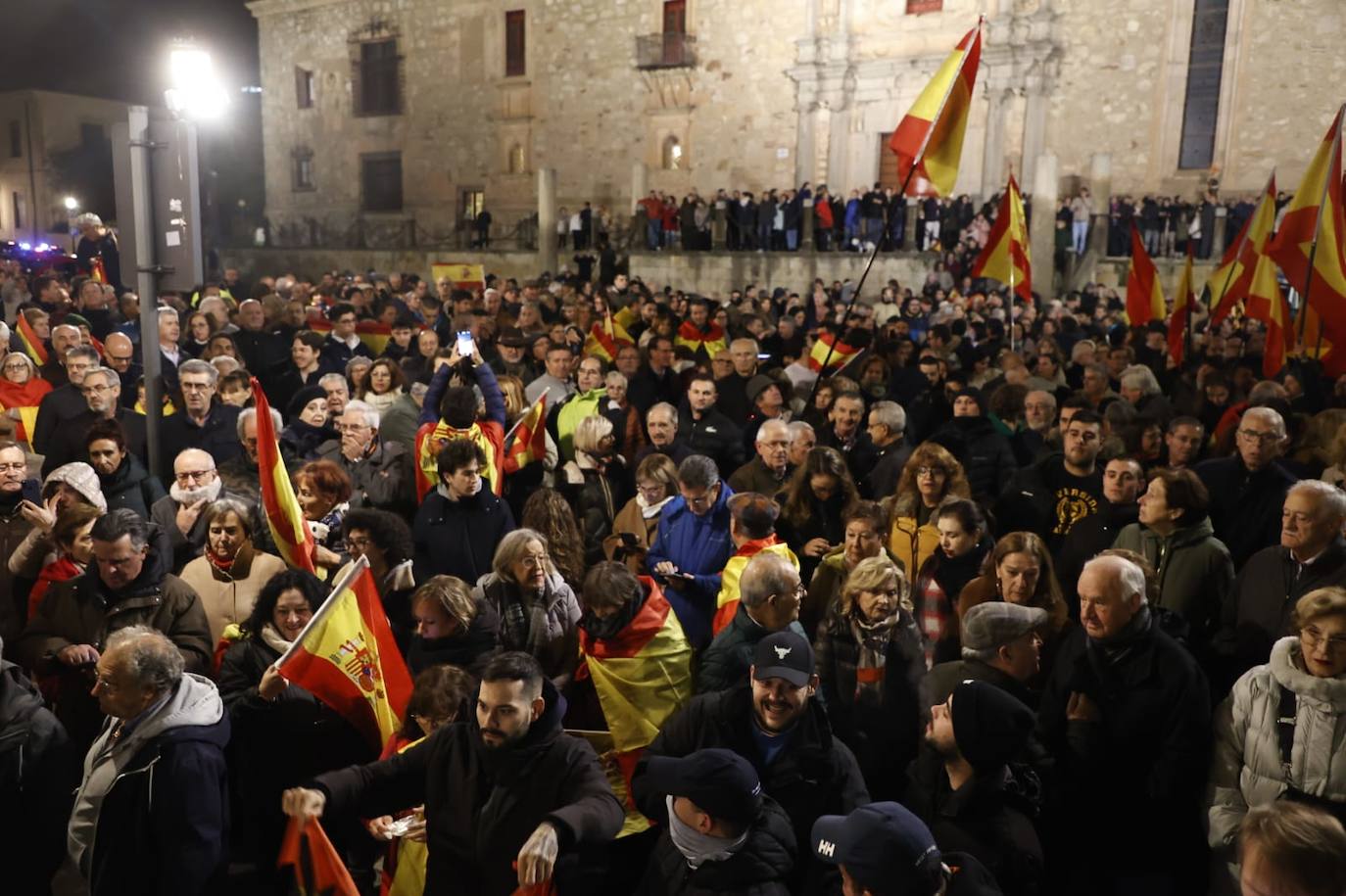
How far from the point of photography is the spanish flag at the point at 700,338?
11.3 m

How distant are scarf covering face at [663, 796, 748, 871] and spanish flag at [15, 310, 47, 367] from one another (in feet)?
27.0

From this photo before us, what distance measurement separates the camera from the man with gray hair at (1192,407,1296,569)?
5438mm

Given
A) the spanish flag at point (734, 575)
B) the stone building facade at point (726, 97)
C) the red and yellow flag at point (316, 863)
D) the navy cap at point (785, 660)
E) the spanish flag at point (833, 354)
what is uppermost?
the stone building facade at point (726, 97)

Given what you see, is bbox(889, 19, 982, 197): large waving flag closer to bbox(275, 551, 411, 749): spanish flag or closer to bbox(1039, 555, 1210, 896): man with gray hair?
bbox(1039, 555, 1210, 896): man with gray hair

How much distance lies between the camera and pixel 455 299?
13.5 metres

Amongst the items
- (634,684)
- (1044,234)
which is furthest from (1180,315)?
(1044,234)

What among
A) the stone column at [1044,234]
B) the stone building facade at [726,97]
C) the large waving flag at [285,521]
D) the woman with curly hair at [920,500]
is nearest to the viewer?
the large waving flag at [285,521]

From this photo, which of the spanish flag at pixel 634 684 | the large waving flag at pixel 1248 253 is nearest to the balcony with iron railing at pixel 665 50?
the large waving flag at pixel 1248 253

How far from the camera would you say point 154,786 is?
123 inches

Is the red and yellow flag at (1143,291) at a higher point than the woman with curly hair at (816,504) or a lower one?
higher

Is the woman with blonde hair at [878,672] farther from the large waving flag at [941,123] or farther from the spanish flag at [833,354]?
the spanish flag at [833,354]

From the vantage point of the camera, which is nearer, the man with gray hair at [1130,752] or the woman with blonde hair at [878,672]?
the man with gray hair at [1130,752]

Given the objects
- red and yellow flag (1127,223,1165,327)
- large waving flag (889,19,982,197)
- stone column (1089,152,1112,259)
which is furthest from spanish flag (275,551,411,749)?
stone column (1089,152,1112,259)

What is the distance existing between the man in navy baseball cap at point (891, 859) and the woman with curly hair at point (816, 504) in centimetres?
292
